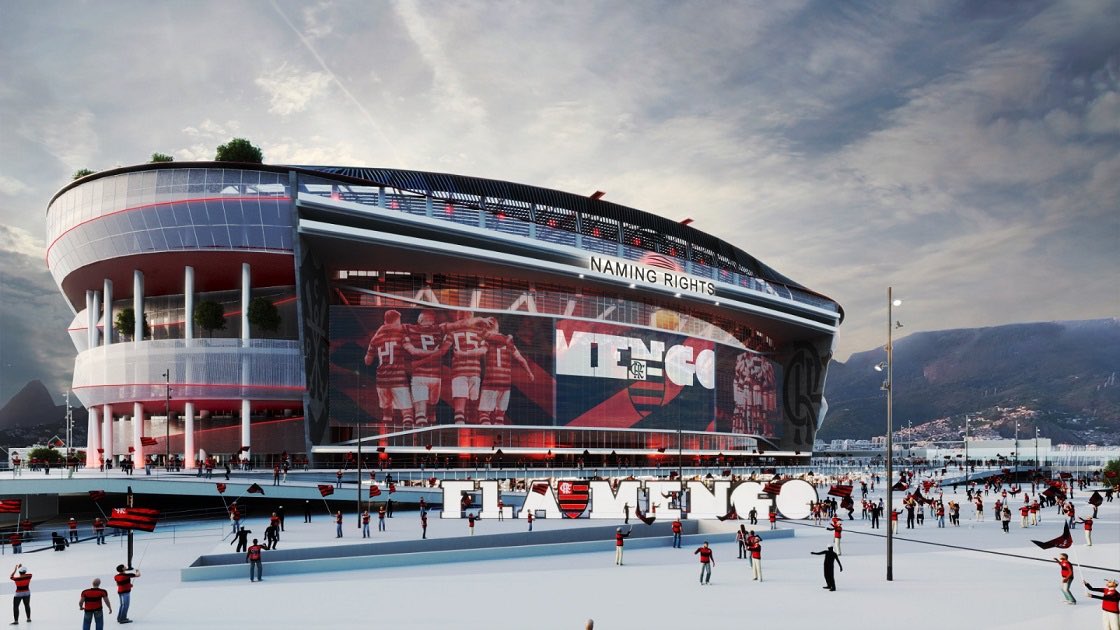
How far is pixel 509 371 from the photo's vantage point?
77500mm

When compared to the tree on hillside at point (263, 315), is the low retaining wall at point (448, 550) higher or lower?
lower

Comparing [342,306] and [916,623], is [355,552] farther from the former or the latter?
[342,306]

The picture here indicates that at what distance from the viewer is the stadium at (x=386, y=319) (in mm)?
64375

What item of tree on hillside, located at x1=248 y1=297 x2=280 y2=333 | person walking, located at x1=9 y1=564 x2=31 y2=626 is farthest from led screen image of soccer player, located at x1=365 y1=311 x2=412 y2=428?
person walking, located at x1=9 y1=564 x2=31 y2=626

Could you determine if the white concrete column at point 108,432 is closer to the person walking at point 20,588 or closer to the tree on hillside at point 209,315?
Answer: the tree on hillside at point 209,315

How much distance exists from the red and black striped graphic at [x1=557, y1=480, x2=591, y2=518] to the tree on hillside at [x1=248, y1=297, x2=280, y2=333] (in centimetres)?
3414

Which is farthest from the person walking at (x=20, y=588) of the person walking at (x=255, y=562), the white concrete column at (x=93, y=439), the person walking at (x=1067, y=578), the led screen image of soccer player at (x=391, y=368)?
the white concrete column at (x=93, y=439)

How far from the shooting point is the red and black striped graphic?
4262 cm

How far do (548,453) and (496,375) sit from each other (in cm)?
869

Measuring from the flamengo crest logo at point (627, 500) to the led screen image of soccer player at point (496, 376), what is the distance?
31.9 m

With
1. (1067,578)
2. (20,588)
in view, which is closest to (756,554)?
(1067,578)

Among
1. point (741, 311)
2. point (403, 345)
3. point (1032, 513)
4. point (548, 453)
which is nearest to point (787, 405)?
point (741, 311)

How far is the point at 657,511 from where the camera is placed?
42.4m

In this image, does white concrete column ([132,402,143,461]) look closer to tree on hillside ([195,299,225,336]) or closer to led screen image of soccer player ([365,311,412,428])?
tree on hillside ([195,299,225,336])
